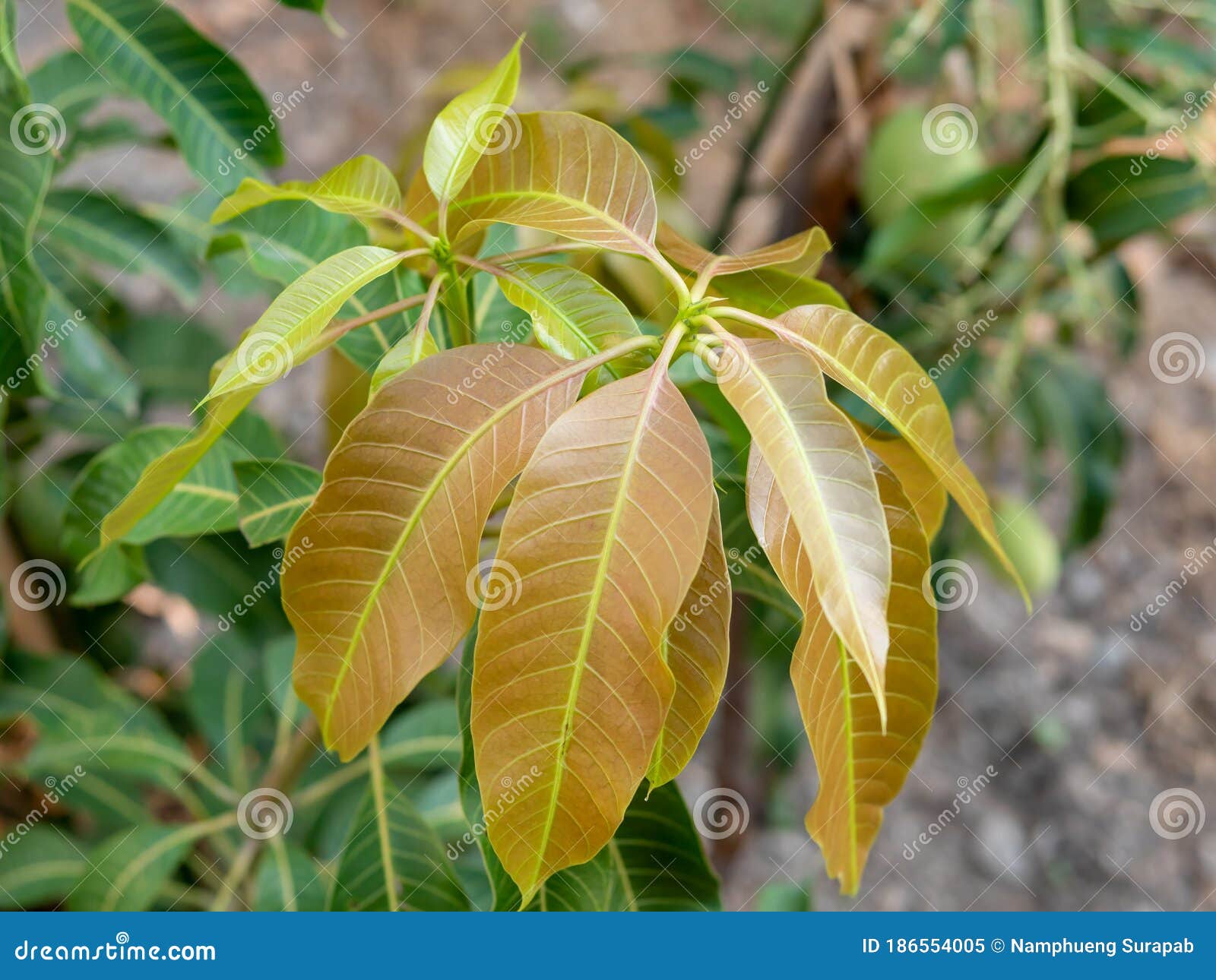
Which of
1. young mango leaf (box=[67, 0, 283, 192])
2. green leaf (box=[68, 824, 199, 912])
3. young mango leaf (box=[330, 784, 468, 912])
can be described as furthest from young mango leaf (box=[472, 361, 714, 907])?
green leaf (box=[68, 824, 199, 912])

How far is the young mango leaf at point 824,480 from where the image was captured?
0.34m

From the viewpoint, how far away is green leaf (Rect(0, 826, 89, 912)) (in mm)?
833

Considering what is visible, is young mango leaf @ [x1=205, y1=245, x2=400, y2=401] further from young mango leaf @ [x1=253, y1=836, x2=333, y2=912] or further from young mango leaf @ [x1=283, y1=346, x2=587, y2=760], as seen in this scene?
young mango leaf @ [x1=253, y1=836, x2=333, y2=912]

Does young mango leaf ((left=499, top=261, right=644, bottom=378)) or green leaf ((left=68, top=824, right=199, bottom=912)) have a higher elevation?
young mango leaf ((left=499, top=261, right=644, bottom=378))

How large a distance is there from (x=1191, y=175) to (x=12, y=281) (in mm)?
Result: 1006

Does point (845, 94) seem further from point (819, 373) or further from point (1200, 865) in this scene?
point (1200, 865)

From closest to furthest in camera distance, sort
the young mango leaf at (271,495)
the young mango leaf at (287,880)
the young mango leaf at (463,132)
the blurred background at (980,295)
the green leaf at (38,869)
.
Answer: the young mango leaf at (463,132) < the young mango leaf at (271,495) < the young mango leaf at (287,880) < the green leaf at (38,869) < the blurred background at (980,295)

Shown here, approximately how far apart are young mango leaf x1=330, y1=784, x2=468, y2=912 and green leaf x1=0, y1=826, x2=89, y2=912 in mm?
412

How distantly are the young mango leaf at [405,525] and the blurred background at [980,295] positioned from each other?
303mm

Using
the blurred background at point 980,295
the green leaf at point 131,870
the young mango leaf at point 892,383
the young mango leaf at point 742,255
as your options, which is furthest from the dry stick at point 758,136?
the green leaf at point 131,870

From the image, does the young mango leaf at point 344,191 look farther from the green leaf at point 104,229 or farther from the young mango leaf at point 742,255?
the green leaf at point 104,229

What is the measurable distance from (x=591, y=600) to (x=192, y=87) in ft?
1.58

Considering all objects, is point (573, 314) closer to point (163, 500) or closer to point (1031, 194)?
point (163, 500)

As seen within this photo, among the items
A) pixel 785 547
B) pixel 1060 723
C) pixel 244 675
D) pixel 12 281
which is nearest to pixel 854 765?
pixel 785 547
